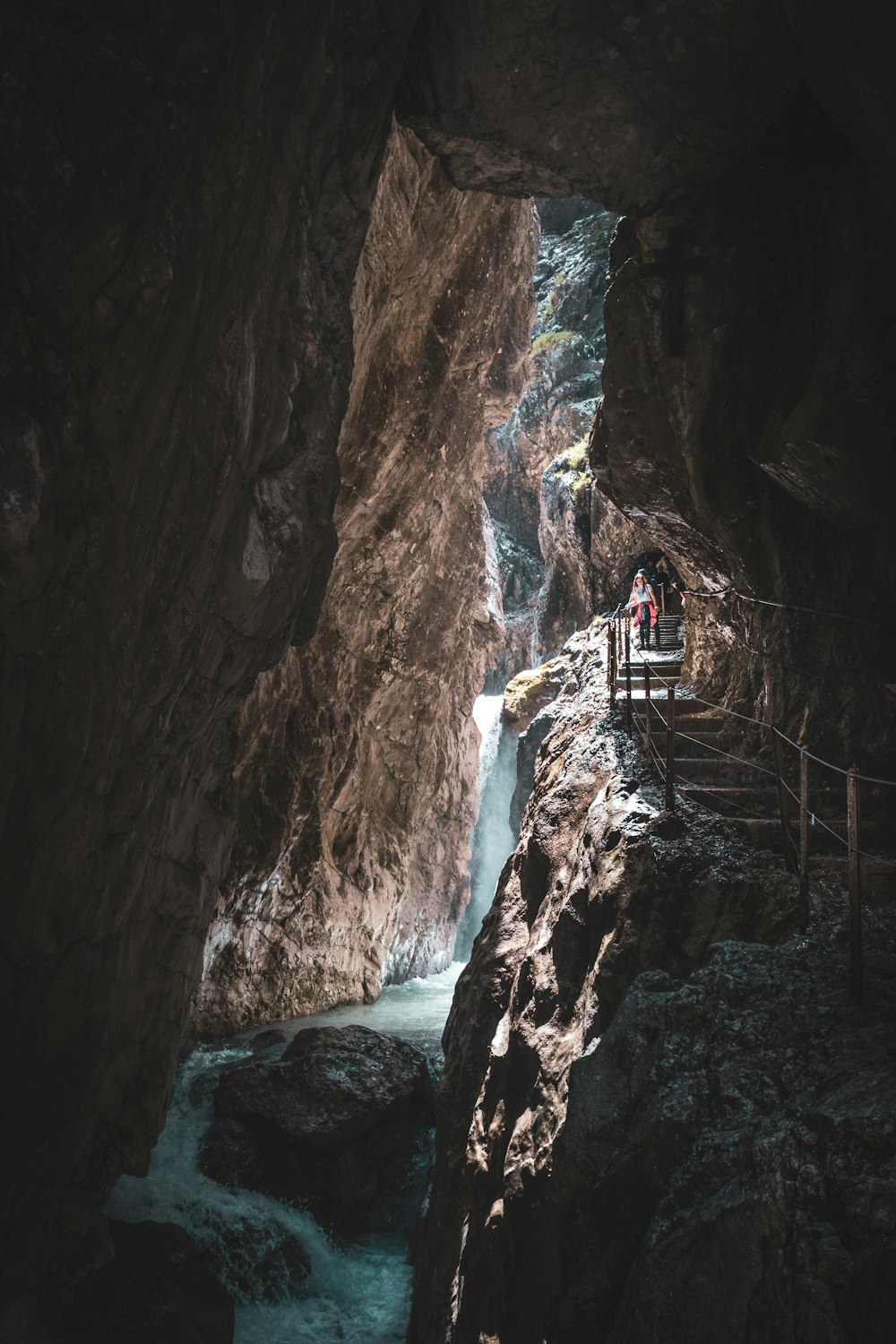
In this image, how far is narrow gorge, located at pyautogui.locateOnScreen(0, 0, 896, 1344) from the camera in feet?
11.8

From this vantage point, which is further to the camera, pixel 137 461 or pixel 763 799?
pixel 763 799

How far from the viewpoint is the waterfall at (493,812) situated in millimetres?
27953

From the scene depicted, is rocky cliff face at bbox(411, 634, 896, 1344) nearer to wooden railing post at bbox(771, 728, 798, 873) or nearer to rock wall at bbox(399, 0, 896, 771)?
wooden railing post at bbox(771, 728, 798, 873)

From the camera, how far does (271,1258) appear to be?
27.6 ft

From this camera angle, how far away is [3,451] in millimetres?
3244

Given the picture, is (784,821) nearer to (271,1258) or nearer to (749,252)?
(749,252)

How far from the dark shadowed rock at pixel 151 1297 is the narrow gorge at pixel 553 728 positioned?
4 centimetres

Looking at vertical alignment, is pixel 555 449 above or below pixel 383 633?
above

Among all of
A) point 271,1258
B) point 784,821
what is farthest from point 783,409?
point 271,1258

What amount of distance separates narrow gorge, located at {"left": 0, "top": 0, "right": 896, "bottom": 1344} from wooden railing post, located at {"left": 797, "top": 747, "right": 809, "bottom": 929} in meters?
0.04

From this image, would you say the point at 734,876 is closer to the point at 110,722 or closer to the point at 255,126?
the point at 110,722

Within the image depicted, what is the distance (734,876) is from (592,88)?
6595 mm

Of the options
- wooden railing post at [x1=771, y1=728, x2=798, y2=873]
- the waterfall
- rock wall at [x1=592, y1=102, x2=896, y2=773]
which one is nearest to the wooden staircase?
wooden railing post at [x1=771, y1=728, x2=798, y2=873]

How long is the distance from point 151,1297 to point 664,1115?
5.40 metres
